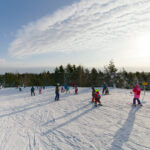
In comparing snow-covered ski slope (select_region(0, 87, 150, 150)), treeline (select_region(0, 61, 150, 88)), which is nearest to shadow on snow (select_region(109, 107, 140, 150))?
snow-covered ski slope (select_region(0, 87, 150, 150))

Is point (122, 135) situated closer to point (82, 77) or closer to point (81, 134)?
point (81, 134)

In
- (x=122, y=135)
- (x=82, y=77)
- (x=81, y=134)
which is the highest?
(x=82, y=77)

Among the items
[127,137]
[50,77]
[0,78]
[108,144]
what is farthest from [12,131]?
[0,78]

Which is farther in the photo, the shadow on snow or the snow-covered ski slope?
the snow-covered ski slope

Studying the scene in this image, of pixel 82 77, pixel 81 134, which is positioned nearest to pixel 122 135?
pixel 81 134

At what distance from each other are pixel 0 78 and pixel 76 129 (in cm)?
7977

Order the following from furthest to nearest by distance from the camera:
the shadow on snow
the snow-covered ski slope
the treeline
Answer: the treeline < the snow-covered ski slope < the shadow on snow

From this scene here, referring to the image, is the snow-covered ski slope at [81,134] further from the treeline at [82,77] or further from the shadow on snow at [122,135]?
the treeline at [82,77]

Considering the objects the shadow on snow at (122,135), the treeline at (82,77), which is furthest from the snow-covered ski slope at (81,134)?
the treeline at (82,77)

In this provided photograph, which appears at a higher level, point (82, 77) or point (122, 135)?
point (82, 77)

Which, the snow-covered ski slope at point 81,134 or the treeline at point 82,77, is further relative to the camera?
the treeline at point 82,77

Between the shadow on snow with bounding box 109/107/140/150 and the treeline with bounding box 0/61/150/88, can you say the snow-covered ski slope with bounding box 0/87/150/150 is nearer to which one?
the shadow on snow with bounding box 109/107/140/150

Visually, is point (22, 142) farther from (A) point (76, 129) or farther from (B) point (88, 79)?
(B) point (88, 79)

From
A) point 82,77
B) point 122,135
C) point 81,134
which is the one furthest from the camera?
point 82,77
